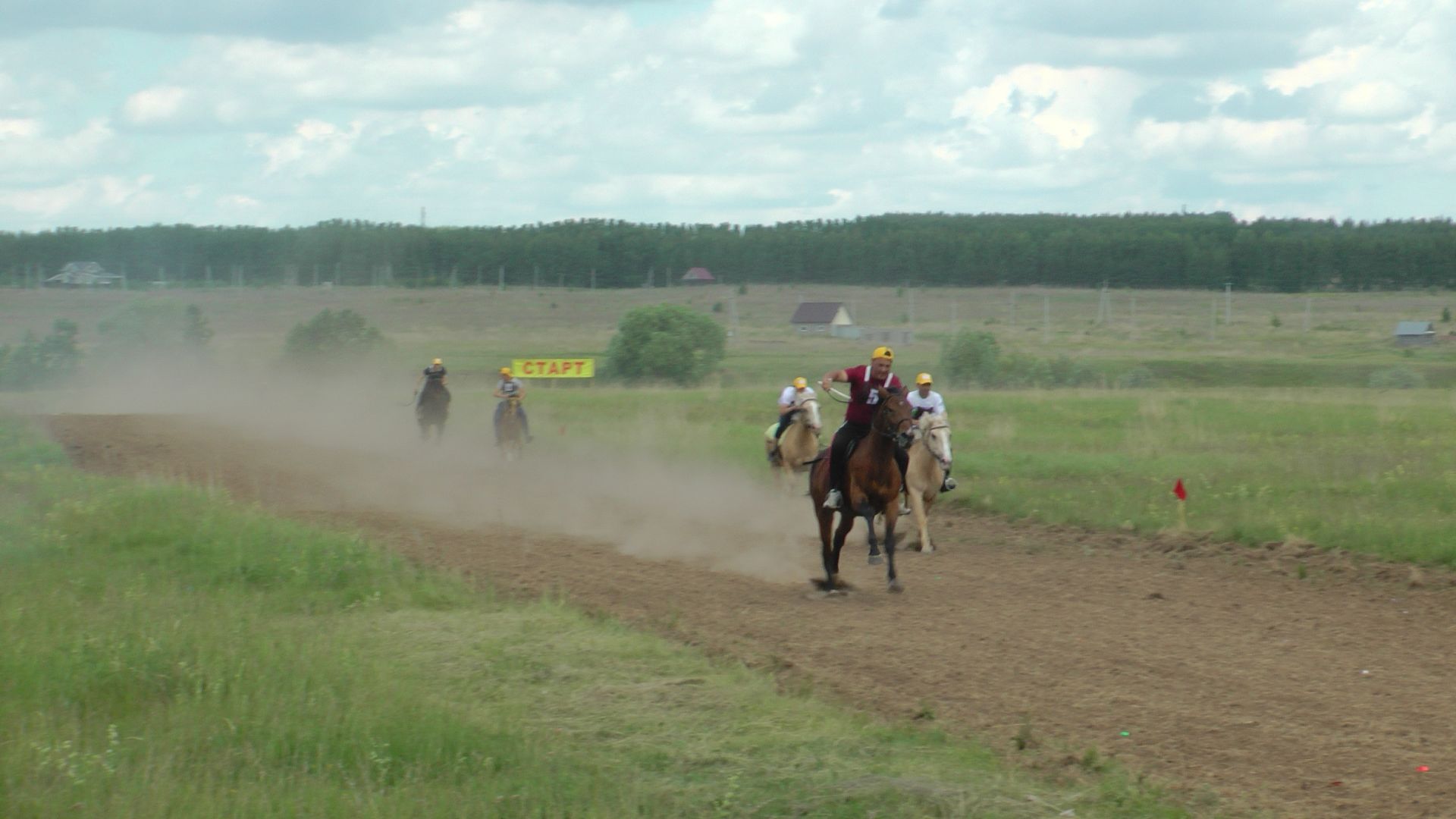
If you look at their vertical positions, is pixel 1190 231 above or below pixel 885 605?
above

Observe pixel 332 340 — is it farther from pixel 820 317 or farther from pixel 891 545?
pixel 891 545

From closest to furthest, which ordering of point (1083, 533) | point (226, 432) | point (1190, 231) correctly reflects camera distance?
→ 1. point (1083, 533)
2. point (226, 432)
3. point (1190, 231)

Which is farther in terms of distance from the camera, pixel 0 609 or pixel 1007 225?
pixel 1007 225

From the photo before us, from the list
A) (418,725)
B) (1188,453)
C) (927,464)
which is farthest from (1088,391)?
(418,725)

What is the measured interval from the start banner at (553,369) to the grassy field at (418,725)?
130 ft

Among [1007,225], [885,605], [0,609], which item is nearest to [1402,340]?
[1007,225]

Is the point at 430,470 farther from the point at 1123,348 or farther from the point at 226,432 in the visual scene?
the point at 1123,348

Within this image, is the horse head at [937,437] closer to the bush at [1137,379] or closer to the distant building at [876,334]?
the bush at [1137,379]

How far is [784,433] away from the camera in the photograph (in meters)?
21.6

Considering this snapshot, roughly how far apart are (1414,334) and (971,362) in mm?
32596

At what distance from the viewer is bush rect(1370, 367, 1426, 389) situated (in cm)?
4862

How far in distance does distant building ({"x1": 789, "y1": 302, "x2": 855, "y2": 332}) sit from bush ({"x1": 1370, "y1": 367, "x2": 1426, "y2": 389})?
125 feet

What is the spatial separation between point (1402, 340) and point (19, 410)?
64525mm

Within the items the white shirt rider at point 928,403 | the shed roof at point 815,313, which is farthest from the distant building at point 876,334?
the white shirt rider at point 928,403
